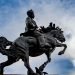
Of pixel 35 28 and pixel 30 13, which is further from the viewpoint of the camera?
pixel 30 13

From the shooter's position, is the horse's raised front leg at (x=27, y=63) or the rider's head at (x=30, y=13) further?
the rider's head at (x=30, y=13)

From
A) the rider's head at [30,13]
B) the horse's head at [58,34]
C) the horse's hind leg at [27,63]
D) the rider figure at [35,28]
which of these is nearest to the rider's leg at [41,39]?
the rider figure at [35,28]

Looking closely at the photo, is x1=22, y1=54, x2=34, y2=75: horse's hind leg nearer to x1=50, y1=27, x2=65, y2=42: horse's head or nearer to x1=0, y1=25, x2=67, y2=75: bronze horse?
x1=0, y1=25, x2=67, y2=75: bronze horse

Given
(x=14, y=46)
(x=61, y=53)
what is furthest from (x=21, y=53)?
(x=61, y=53)

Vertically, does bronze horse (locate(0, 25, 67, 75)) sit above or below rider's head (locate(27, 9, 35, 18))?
below

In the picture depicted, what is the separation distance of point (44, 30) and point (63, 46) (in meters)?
1.29

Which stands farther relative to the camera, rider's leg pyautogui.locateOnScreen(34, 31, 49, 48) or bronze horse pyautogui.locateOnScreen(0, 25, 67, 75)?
rider's leg pyautogui.locateOnScreen(34, 31, 49, 48)

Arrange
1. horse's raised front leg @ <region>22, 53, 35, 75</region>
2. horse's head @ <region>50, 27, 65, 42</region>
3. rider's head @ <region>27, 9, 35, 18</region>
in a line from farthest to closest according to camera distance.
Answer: horse's head @ <region>50, 27, 65, 42</region>, rider's head @ <region>27, 9, 35, 18</region>, horse's raised front leg @ <region>22, 53, 35, 75</region>

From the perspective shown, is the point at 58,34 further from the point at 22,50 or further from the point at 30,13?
the point at 22,50

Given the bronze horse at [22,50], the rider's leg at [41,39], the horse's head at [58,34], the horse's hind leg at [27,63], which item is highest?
the horse's head at [58,34]

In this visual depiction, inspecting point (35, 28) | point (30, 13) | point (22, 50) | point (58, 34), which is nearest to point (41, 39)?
point (35, 28)

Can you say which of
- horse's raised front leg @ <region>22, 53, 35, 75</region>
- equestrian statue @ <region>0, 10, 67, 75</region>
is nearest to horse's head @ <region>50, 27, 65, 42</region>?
equestrian statue @ <region>0, 10, 67, 75</region>

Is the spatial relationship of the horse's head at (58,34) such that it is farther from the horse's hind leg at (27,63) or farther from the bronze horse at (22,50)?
the horse's hind leg at (27,63)

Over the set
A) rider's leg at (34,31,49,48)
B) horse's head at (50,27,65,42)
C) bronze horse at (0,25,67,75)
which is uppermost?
horse's head at (50,27,65,42)
